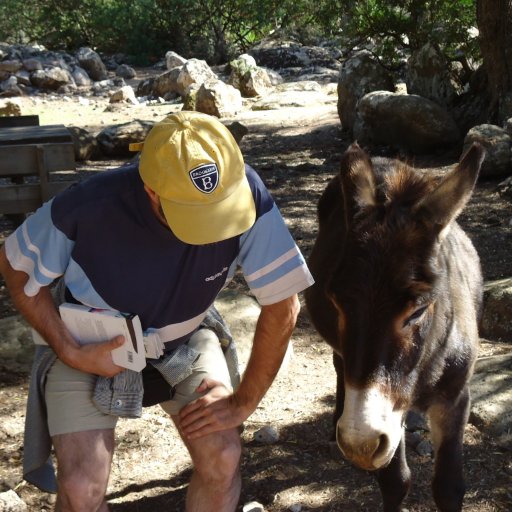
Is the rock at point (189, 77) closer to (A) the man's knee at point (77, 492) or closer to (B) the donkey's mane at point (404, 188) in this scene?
(B) the donkey's mane at point (404, 188)

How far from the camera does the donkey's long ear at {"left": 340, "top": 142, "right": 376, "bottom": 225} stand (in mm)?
3135

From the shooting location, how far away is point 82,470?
2.81 m

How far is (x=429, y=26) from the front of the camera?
13562mm

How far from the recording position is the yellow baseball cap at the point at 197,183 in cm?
264

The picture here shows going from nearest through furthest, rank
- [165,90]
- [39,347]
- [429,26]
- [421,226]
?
1. [421,226]
2. [39,347]
3. [429,26]
4. [165,90]

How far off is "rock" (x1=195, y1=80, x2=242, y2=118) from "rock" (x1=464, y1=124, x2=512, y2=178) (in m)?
7.05

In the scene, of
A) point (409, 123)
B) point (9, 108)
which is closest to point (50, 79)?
point (9, 108)

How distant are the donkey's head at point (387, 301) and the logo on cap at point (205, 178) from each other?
0.63 metres

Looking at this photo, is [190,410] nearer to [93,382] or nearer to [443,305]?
[93,382]

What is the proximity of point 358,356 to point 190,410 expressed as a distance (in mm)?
752

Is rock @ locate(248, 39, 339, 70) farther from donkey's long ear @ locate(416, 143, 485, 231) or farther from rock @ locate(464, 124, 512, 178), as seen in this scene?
donkey's long ear @ locate(416, 143, 485, 231)

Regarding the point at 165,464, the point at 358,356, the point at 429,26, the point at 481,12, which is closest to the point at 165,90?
the point at 429,26

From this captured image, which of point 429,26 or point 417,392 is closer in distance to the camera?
point 417,392

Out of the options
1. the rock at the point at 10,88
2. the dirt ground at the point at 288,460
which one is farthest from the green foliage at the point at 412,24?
the rock at the point at 10,88
